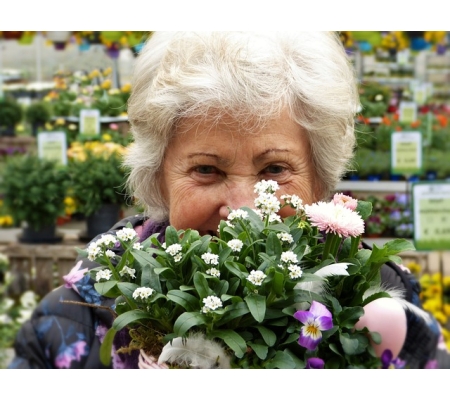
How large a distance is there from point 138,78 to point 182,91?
0.17 m

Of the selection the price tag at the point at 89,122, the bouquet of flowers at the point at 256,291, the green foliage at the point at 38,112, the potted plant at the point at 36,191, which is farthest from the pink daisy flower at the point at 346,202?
the green foliage at the point at 38,112

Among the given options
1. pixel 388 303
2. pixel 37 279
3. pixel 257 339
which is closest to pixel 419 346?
pixel 388 303

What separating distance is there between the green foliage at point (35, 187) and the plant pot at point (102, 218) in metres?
0.28

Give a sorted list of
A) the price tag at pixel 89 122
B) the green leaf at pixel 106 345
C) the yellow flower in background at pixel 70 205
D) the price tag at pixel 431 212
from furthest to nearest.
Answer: the price tag at pixel 89 122 < the yellow flower in background at pixel 70 205 < the price tag at pixel 431 212 < the green leaf at pixel 106 345

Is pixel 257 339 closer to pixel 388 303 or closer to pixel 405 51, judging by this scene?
pixel 388 303

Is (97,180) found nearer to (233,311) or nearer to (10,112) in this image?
(10,112)

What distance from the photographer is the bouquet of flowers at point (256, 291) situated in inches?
34.6

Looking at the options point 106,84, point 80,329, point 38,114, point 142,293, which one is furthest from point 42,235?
point 142,293

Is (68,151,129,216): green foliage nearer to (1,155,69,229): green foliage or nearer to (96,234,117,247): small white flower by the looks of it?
(1,155,69,229): green foliage

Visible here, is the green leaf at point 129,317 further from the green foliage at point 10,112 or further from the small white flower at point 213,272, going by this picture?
the green foliage at point 10,112

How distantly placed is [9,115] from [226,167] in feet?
12.1

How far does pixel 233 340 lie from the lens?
0.87m

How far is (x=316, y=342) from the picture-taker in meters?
0.88

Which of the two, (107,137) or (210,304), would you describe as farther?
(107,137)
